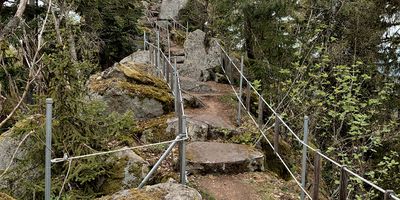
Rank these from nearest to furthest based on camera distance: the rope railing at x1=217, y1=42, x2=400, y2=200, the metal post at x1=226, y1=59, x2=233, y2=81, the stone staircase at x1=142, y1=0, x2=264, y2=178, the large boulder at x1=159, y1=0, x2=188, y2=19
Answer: the rope railing at x1=217, y1=42, x2=400, y2=200, the stone staircase at x1=142, y1=0, x2=264, y2=178, the metal post at x1=226, y1=59, x2=233, y2=81, the large boulder at x1=159, y1=0, x2=188, y2=19

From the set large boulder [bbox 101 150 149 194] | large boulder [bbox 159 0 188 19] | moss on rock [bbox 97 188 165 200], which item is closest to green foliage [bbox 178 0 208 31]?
large boulder [bbox 159 0 188 19]

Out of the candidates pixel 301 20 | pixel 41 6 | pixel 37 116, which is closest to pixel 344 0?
pixel 301 20

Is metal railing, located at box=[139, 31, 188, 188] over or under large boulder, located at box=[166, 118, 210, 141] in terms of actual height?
over

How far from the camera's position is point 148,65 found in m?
13.8

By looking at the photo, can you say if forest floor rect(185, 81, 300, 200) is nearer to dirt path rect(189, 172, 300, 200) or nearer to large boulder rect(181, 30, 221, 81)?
dirt path rect(189, 172, 300, 200)

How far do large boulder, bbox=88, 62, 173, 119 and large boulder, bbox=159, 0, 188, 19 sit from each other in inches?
558

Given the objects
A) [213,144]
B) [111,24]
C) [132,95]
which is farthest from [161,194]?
[111,24]

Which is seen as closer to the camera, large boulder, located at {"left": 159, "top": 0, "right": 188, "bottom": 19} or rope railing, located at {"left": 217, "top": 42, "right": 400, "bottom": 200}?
rope railing, located at {"left": 217, "top": 42, "right": 400, "bottom": 200}

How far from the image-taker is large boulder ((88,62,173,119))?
9.20m

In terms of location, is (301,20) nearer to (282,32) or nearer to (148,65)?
(282,32)

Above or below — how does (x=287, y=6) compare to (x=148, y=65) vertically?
above

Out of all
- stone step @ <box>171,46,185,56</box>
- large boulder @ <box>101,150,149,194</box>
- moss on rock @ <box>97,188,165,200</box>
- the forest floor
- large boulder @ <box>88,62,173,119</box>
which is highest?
stone step @ <box>171,46,185,56</box>

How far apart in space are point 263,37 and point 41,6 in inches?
310

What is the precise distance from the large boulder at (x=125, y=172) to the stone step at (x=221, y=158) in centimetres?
78
